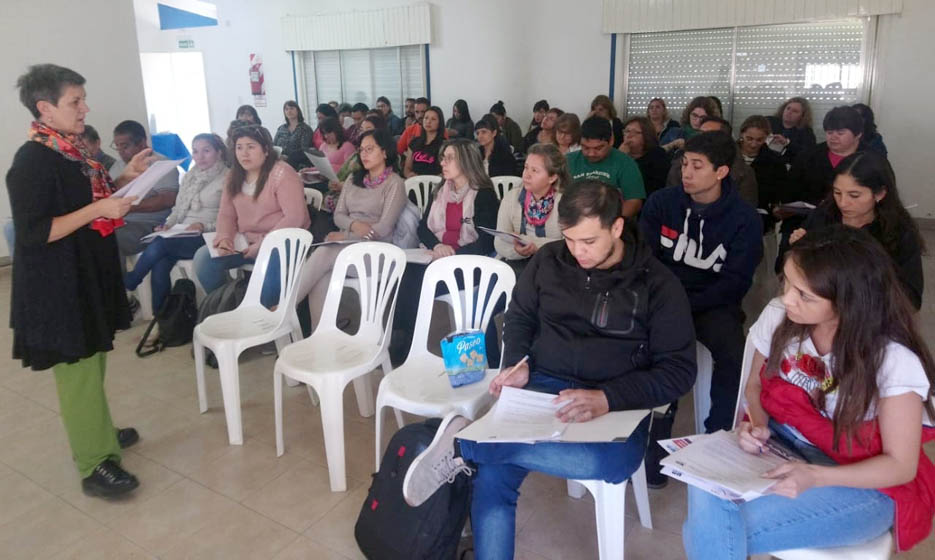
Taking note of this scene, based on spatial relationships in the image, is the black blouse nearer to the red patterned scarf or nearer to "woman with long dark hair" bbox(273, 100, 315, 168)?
the red patterned scarf

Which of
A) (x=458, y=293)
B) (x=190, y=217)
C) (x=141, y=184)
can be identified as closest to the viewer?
(x=141, y=184)

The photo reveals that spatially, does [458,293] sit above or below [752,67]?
below

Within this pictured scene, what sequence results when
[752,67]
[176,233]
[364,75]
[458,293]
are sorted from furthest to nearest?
[364,75], [752,67], [176,233], [458,293]

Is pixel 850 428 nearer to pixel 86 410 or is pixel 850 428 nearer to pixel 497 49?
pixel 86 410

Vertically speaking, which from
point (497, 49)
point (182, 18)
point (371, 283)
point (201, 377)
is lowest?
point (201, 377)

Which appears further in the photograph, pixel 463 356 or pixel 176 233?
pixel 176 233

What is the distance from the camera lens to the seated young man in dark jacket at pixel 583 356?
5.45 feet

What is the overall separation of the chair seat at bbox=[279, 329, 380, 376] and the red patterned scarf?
0.77 m

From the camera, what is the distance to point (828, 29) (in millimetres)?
6281

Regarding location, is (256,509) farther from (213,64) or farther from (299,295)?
(213,64)

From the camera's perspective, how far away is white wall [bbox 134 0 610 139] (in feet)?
24.8

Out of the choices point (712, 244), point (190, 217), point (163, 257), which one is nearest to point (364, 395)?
point (712, 244)

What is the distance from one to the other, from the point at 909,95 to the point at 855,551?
20.2 feet

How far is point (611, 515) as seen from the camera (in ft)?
5.41
